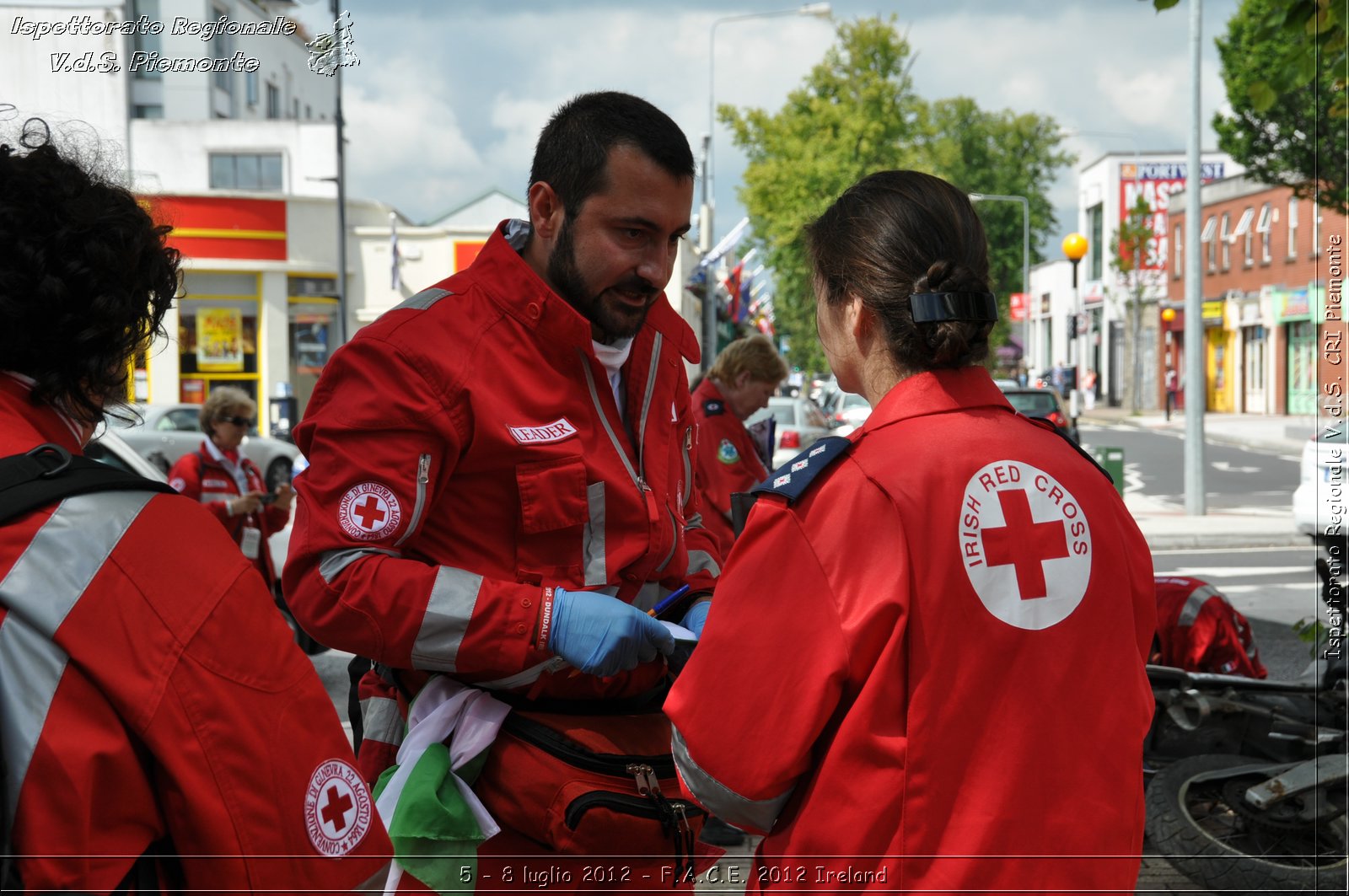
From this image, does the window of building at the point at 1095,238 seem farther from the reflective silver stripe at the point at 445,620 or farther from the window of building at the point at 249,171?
the reflective silver stripe at the point at 445,620

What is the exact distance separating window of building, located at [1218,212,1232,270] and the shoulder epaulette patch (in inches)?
1808

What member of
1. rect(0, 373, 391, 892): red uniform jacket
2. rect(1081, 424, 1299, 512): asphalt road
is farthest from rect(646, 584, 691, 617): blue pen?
rect(1081, 424, 1299, 512): asphalt road

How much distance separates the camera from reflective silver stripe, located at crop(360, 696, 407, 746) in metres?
2.38

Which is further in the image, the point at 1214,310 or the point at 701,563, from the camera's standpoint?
the point at 1214,310

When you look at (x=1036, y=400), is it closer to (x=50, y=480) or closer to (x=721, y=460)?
(x=721, y=460)

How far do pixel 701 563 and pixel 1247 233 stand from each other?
44178 millimetres

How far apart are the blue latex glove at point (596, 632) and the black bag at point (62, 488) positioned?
85cm

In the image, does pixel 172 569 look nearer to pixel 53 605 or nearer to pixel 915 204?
pixel 53 605

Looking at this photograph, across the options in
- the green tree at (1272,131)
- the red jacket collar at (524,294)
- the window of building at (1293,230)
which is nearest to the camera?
the red jacket collar at (524,294)

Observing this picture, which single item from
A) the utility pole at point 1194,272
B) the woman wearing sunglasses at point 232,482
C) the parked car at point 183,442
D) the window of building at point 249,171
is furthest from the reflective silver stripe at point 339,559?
the window of building at point 249,171

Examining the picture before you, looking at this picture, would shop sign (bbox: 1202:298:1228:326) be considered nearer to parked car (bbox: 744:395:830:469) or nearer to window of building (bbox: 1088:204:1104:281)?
window of building (bbox: 1088:204:1104:281)

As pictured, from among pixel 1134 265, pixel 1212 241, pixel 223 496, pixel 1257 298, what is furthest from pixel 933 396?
pixel 1212 241

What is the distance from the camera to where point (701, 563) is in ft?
8.83

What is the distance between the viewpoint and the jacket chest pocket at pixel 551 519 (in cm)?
219
